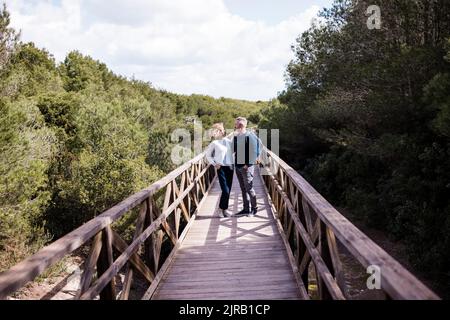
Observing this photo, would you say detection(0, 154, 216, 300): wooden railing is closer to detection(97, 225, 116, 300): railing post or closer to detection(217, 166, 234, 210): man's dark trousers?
detection(97, 225, 116, 300): railing post

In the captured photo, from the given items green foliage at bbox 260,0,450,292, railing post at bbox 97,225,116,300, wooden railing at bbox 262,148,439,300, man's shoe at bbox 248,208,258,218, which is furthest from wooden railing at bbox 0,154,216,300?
green foliage at bbox 260,0,450,292

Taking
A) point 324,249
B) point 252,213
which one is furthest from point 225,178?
point 324,249

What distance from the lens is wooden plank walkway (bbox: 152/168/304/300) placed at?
3.95 metres

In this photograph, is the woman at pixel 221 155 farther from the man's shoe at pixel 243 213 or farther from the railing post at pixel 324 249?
the railing post at pixel 324 249

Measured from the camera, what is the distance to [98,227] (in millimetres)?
2938

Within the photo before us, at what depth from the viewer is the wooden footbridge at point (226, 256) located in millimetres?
2160

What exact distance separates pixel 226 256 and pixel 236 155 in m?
2.04

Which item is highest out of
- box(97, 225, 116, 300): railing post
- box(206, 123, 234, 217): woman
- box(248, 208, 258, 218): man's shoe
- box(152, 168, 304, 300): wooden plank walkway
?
box(206, 123, 234, 217): woman

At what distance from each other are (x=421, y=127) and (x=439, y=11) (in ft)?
8.48

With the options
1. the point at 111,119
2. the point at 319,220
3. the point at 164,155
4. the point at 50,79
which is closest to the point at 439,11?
the point at 319,220

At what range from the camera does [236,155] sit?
680cm

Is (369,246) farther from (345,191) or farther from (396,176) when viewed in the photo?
(345,191)

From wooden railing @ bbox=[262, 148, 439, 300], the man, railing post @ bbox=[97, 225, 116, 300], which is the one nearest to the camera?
wooden railing @ bbox=[262, 148, 439, 300]

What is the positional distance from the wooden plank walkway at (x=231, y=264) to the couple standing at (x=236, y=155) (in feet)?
1.73
